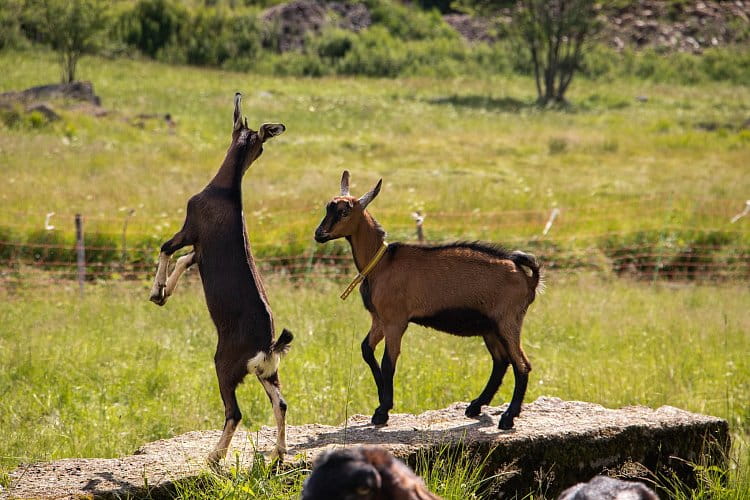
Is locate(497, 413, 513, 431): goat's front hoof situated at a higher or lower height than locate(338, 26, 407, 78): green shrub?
lower

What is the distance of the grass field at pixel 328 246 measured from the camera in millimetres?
8539

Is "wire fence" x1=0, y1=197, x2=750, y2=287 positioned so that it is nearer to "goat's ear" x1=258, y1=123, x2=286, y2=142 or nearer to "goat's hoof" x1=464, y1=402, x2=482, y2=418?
"goat's hoof" x1=464, y1=402, x2=482, y2=418

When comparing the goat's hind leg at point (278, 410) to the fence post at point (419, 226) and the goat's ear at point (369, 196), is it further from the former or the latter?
the fence post at point (419, 226)

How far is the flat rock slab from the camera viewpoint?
555cm

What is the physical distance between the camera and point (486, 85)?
4438cm

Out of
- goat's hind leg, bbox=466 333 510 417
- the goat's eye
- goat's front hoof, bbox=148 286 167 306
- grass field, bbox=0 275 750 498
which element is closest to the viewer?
the goat's eye

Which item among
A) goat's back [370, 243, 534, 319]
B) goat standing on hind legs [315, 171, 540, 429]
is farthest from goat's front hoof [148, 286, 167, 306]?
goat's back [370, 243, 534, 319]

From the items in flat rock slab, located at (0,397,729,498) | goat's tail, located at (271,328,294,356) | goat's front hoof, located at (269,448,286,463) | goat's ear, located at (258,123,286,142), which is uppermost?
goat's ear, located at (258,123,286,142)

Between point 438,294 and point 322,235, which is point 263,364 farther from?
point 438,294

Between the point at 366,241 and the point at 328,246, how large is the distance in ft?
28.5

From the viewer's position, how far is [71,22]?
33188 mm

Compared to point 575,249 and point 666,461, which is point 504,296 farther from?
point 575,249

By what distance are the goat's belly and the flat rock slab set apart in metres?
0.69

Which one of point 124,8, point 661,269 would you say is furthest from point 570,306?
point 124,8
